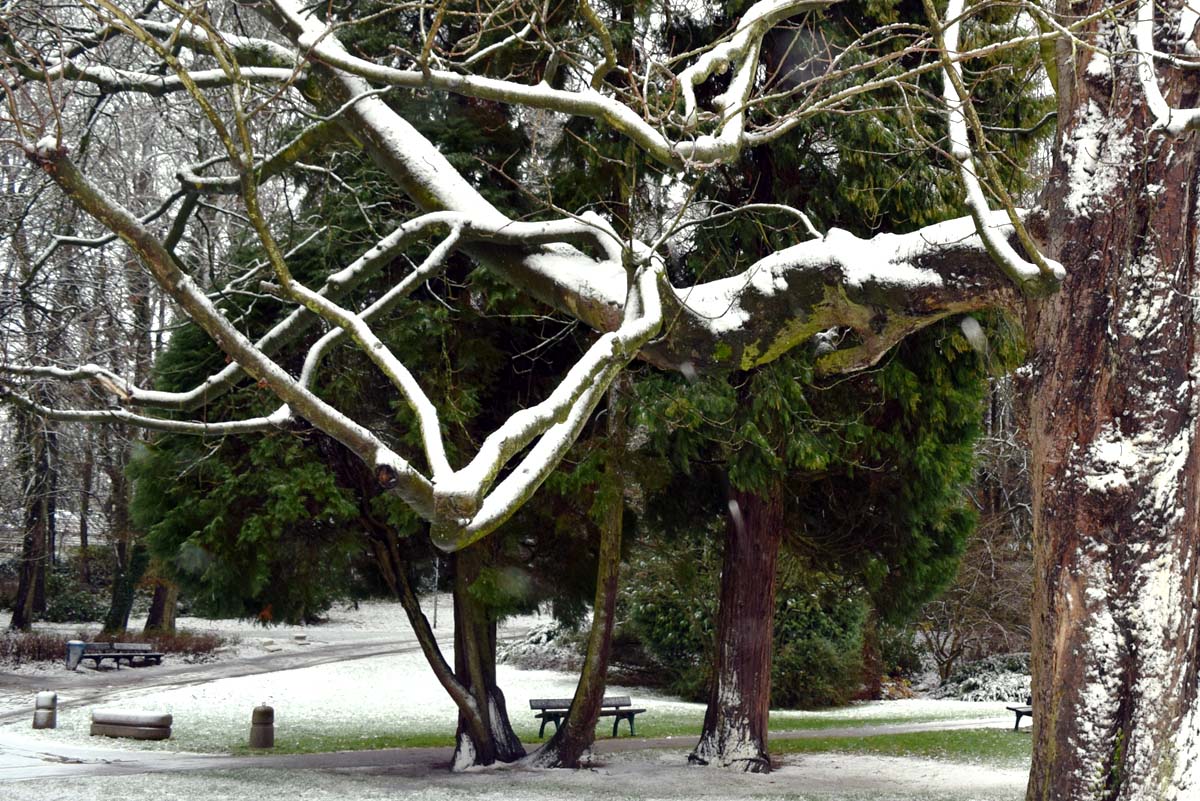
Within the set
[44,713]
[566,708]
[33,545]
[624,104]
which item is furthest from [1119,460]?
[33,545]

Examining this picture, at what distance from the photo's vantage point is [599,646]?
12891 mm

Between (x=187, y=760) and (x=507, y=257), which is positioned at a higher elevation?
(x=507, y=257)

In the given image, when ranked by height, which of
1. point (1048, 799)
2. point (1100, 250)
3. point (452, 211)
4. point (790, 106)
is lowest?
point (1048, 799)

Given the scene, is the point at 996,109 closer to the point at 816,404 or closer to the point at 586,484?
the point at 816,404

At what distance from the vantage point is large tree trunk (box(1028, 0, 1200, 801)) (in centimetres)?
581

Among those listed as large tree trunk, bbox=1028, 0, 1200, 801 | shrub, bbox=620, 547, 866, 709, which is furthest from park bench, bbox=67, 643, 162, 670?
large tree trunk, bbox=1028, 0, 1200, 801

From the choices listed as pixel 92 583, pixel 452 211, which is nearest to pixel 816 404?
pixel 452 211

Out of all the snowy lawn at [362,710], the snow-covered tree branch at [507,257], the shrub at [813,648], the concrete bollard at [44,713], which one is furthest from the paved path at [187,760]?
the snow-covered tree branch at [507,257]

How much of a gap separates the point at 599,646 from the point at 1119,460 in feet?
25.6

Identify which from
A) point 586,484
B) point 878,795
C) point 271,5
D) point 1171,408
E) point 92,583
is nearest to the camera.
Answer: point 1171,408

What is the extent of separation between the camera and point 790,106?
1181 centimetres

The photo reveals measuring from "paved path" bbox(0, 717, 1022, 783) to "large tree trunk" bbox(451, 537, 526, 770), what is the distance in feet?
1.81

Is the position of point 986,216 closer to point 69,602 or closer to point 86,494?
point 86,494

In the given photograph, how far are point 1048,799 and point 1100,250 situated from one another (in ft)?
9.51
